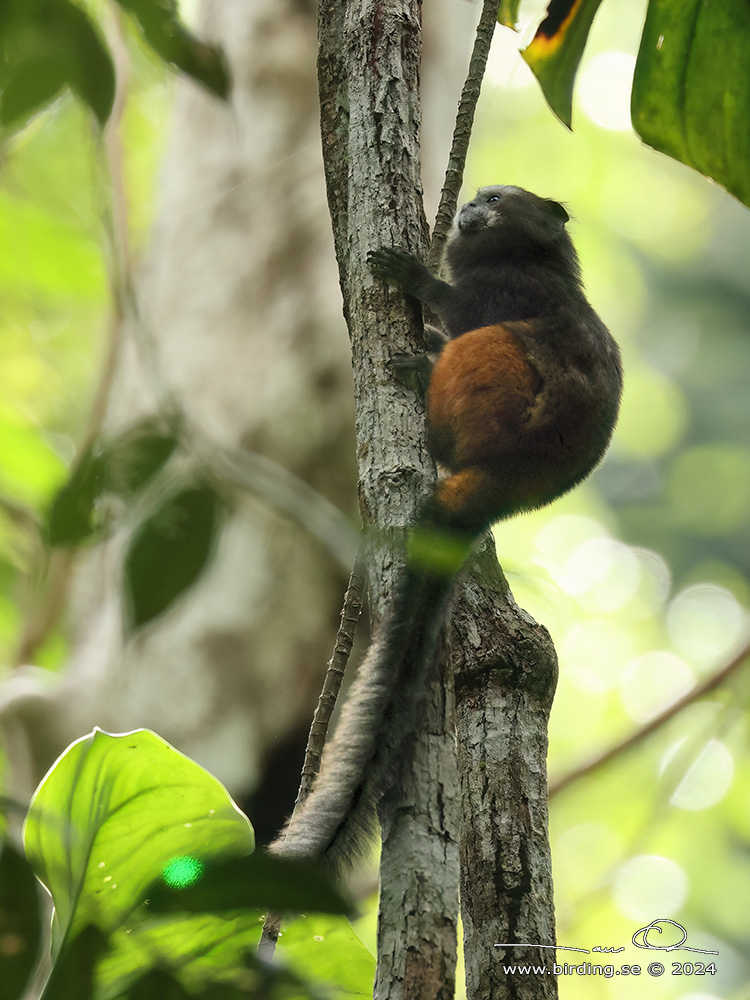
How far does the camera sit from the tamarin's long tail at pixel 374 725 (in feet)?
3.89

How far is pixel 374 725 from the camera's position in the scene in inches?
49.5

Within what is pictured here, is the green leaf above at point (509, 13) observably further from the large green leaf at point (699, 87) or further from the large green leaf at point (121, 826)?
the large green leaf at point (121, 826)

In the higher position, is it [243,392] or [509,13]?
[243,392]

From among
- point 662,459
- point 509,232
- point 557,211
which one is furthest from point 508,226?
point 662,459

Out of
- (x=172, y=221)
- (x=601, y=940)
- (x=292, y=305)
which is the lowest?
(x=601, y=940)

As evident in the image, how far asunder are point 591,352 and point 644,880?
3.27 metres

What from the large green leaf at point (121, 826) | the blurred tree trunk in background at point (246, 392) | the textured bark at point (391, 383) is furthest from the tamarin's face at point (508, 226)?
the large green leaf at point (121, 826)

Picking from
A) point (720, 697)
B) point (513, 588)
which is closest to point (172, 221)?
point (513, 588)

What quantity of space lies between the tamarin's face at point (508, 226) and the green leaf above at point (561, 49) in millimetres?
800

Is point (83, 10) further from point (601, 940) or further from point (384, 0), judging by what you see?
point (601, 940)

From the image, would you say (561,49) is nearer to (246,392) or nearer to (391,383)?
(391,383)

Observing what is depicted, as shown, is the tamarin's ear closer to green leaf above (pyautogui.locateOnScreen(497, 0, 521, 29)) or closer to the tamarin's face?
the tamarin's face

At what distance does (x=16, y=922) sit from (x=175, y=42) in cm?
60

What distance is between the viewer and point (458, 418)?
6.26 ft
